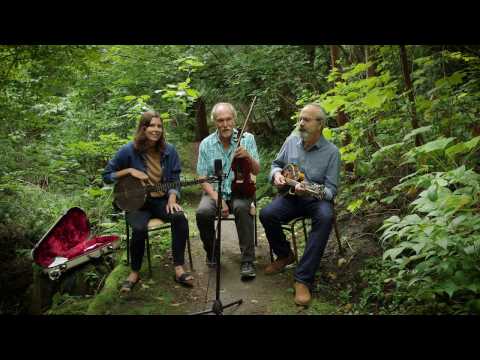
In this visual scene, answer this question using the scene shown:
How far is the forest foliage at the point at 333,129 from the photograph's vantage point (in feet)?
6.86

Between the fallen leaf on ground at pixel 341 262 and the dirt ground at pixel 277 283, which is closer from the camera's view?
the dirt ground at pixel 277 283

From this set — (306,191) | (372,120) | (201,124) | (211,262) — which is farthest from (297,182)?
(201,124)

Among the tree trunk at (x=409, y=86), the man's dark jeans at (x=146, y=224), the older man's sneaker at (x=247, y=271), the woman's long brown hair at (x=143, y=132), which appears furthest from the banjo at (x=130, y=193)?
the tree trunk at (x=409, y=86)

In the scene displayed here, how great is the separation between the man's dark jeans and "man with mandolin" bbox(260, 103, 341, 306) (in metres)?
0.72

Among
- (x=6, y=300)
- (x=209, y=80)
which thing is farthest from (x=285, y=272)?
(x=209, y=80)

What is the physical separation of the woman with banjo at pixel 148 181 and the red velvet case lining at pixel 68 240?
80 cm

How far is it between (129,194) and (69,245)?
1.13 metres

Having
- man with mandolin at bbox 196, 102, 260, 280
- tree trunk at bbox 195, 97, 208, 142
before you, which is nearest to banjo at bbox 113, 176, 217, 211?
man with mandolin at bbox 196, 102, 260, 280

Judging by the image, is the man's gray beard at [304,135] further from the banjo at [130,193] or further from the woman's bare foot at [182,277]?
the woman's bare foot at [182,277]

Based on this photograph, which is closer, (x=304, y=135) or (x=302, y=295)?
(x=302, y=295)

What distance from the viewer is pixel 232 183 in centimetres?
326

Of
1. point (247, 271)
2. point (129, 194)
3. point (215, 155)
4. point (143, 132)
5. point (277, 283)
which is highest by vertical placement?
point (143, 132)

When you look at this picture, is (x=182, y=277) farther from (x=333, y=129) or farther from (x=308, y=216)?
(x=333, y=129)

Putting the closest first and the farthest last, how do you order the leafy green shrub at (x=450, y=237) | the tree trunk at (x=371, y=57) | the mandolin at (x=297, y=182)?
the leafy green shrub at (x=450, y=237) → the mandolin at (x=297, y=182) → the tree trunk at (x=371, y=57)
